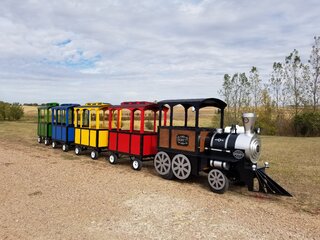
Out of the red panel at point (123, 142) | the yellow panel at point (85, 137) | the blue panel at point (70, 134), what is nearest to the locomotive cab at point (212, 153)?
the red panel at point (123, 142)

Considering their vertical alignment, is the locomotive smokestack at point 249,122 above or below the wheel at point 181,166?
above

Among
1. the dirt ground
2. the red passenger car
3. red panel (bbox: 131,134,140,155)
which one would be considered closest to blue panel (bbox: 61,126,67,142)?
the red passenger car

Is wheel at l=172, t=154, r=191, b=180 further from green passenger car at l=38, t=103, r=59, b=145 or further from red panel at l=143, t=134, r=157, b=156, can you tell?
green passenger car at l=38, t=103, r=59, b=145

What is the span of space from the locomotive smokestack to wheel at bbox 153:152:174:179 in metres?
2.86

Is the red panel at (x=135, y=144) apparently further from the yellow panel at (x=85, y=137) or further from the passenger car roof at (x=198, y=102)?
the yellow panel at (x=85, y=137)

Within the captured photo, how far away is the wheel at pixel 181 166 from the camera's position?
30.4 ft

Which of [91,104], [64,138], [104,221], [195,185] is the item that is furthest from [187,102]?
[64,138]

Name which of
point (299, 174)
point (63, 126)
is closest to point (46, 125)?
point (63, 126)

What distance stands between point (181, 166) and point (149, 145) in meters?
2.32

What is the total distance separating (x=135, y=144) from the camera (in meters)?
11.4

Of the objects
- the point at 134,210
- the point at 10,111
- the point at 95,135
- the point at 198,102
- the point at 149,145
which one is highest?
the point at 198,102

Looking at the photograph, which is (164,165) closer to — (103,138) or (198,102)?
(198,102)

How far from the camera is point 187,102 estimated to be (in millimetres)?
9344

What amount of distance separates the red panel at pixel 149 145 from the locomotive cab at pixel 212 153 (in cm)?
118
